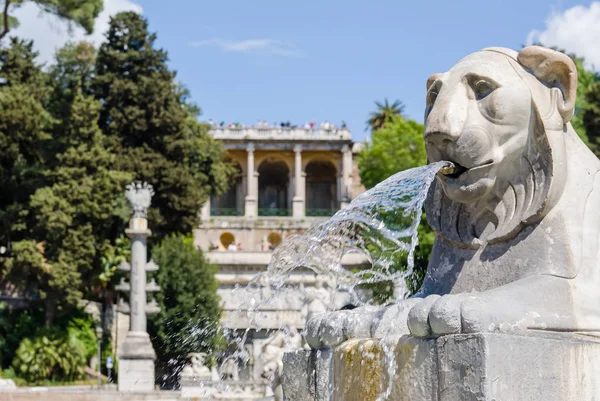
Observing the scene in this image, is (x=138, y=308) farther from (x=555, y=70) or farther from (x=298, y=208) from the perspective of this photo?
(x=298, y=208)

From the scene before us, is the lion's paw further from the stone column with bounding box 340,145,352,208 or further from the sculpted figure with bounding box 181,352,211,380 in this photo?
the stone column with bounding box 340,145,352,208

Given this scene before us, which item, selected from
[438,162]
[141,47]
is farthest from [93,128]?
[438,162]

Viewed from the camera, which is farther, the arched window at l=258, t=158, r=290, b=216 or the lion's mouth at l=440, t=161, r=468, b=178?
the arched window at l=258, t=158, r=290, b=216

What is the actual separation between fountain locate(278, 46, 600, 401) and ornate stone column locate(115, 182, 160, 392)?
26.6 metres

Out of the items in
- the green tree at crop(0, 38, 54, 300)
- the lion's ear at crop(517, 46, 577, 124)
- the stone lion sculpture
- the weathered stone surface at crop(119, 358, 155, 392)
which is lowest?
the weathered stone surface at crop(119, 358, 155, 392)

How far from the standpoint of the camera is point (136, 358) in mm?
32188

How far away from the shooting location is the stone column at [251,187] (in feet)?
255

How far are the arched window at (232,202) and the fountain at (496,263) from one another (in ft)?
237

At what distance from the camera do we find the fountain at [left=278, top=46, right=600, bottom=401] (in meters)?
4.61

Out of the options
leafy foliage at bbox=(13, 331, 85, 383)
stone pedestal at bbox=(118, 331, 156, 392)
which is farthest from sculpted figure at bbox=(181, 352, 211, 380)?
leafy foliage at bbox=(13, 331, 85, 383)

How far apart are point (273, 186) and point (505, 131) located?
81389 mm

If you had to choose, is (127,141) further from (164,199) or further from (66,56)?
(66,56)

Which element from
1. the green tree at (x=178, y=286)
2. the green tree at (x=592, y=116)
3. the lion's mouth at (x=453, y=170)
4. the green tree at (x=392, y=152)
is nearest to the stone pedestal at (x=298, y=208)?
the green tree at (x=392, y=152)

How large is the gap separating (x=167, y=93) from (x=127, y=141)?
227cm
